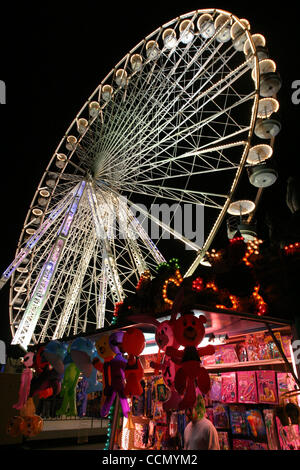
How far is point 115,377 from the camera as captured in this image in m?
5.27

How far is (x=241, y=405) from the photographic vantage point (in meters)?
5.33

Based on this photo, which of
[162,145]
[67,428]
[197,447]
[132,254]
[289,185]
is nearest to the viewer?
[197,447]

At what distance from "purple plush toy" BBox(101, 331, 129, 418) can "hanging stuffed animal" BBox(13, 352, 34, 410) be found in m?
2.24

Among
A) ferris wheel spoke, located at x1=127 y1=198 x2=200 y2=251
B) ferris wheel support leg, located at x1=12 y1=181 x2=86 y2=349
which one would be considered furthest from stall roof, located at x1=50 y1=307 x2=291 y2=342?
ferris wheel support leg, located at x1=12 y1=181 x2=86 y2=349

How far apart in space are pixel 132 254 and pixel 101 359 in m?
7.87

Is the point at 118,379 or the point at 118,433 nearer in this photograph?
the point at 118,379

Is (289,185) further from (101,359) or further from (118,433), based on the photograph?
(118,433)

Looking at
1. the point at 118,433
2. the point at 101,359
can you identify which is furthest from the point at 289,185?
the point at 118,433

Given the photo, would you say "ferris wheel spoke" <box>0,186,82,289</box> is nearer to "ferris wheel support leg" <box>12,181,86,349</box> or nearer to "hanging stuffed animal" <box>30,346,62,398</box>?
"ferris wheel support leg" <box>12,181,86,349</box>

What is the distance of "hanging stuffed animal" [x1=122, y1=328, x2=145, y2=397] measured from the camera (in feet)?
17.2

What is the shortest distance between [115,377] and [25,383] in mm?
2789
